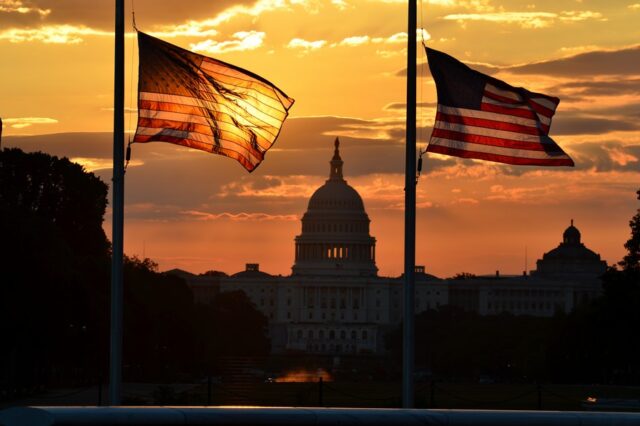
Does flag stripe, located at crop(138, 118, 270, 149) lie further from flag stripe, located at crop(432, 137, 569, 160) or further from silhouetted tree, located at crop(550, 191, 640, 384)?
silhouetted tree, located at crop(550, 191, 640, 384)

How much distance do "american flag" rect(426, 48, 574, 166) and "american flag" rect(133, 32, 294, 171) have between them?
10.3 ft

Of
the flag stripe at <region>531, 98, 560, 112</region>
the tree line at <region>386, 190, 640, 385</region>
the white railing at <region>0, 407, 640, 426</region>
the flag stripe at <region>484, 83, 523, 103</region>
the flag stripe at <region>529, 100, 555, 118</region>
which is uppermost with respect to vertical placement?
the flag stripe at <region>484, 83, 523, 103</region>

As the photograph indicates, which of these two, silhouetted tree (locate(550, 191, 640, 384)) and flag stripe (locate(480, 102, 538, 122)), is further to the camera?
silhouetted tree (locate(550, 191, 640, 384))

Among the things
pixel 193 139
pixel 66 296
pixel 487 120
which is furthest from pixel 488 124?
pixel 66 296

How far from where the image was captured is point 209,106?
40688 mm

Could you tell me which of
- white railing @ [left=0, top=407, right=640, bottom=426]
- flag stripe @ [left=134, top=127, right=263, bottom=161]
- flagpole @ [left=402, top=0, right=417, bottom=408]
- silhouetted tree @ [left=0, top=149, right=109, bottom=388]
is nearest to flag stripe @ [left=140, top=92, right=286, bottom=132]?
flag stripe @ [left=134, top=127, right=263, bottom=161]

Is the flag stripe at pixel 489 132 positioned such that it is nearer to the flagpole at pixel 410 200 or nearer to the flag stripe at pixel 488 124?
the flag stripe at pixel 488 124

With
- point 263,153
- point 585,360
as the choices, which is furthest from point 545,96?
point 585,360

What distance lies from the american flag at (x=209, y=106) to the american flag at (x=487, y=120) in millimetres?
3130

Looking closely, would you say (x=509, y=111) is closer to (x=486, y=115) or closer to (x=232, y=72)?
(x=486, y=115)

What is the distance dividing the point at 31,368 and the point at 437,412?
67671 mm

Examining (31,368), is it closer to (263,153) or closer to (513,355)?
(263,153)

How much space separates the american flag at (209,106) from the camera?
40.5 metres

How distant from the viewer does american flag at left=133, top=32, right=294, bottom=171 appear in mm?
40531
